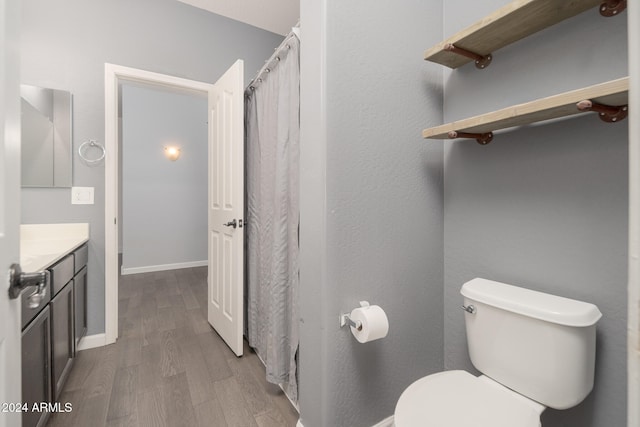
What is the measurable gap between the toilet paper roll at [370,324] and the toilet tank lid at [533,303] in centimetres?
37

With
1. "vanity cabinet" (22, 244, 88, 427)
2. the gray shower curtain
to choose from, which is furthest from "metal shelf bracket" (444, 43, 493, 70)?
"vanity cabinet" (22, 244, 88, 427)

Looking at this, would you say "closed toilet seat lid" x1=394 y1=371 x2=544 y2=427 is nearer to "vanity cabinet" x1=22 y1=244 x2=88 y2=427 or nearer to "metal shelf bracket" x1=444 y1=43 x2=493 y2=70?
"vanity cabinet" x1=22 y1=244 x2=88 y2=427

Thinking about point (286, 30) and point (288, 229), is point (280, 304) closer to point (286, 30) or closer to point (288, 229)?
point (288, 229)

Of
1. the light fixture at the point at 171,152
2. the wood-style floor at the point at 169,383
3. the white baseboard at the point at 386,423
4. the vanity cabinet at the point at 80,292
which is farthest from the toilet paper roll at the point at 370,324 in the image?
the light fixture at the point at 171,152

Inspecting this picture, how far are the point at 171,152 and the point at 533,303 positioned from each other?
183 inches

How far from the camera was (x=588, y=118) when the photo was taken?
1011 millimetres

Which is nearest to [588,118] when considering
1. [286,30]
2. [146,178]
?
[286,30]

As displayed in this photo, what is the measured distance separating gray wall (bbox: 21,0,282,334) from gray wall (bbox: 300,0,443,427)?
1.59m

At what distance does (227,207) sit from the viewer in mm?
2094

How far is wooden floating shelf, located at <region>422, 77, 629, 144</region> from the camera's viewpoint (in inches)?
31.3

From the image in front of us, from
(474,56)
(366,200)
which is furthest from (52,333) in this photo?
(474,56)

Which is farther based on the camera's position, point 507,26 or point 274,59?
point 274,59

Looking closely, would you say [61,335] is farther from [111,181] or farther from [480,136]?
[480,136]

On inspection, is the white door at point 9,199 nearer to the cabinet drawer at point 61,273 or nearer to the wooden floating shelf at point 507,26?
the cabinet drawer at point 61,273
